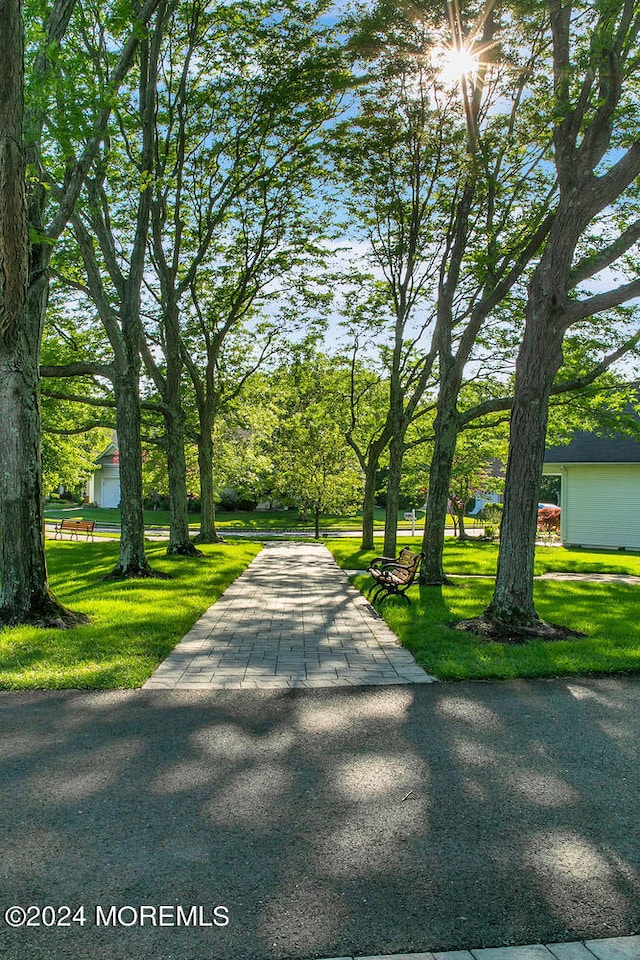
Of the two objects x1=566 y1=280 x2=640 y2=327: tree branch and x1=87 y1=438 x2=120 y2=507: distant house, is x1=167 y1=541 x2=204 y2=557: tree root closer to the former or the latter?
x1=566 y1=280 x2=640 y2=327: tree branch

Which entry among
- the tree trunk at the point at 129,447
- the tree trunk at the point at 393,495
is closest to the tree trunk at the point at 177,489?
the tree trunk at the point at 129,447

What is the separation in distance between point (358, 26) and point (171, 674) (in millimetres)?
11755

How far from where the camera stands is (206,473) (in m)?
23.0

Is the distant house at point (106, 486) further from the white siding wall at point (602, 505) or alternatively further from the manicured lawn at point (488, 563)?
the white siding wall at point (602, 505)

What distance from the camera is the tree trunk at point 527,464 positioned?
8.51 metres

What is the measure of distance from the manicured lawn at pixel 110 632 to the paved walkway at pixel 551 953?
418cm

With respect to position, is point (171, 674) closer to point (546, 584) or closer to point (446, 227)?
point (546, 584)

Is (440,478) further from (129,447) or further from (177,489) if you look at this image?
(177,489)

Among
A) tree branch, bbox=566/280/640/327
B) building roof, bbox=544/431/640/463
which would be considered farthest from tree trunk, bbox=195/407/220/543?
tree branch, bbox=566/280/640/327

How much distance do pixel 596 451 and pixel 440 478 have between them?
17.7 meters

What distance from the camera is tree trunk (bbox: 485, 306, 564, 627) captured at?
27.9ft

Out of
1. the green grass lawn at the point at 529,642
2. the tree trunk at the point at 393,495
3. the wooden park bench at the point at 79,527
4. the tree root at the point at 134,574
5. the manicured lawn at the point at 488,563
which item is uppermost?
the tree trunk at the point at 393,495

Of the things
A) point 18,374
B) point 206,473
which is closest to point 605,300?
point 18,374

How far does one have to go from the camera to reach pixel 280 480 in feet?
95.7
